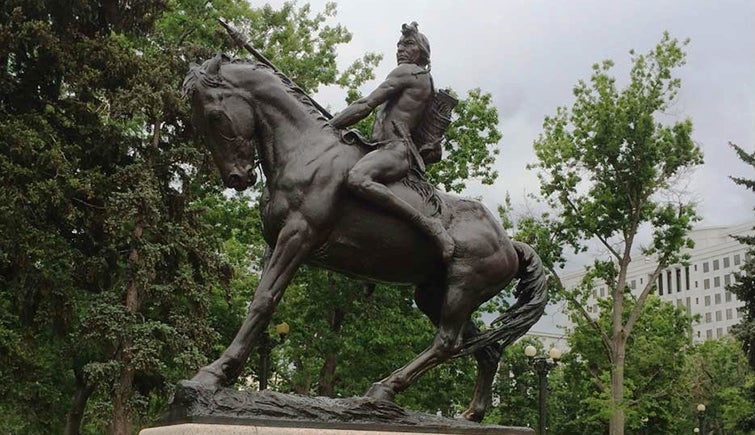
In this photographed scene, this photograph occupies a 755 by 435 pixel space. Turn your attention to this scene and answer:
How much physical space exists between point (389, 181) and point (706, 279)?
12360cm

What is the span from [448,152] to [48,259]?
41.1 feet

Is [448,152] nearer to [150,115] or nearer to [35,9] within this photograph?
[150,115]

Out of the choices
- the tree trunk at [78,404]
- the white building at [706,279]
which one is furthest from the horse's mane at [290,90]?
the white building at [706,279]

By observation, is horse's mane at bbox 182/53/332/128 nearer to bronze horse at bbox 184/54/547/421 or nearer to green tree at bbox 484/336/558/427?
bronze horse at bbox 184/54/547/421

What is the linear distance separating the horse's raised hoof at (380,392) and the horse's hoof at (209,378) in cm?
117

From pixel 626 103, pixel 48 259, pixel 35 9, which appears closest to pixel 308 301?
pixel 48 259

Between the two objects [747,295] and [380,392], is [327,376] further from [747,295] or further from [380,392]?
[380,392]

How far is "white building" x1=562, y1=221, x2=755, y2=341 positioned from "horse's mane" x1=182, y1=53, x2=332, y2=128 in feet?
361

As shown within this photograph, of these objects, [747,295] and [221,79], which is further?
[747,295]

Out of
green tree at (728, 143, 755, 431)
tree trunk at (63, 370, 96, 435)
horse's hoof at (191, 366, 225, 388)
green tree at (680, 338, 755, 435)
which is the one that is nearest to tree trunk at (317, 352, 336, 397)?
tree trunk at (63, 370, 96, 435)

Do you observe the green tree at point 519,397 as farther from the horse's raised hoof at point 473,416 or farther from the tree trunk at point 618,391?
the horse's raised hoof at point 473,416

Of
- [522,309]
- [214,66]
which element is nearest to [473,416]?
[522,309]

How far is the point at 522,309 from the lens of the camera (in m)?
7.73

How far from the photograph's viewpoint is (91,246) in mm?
22141
